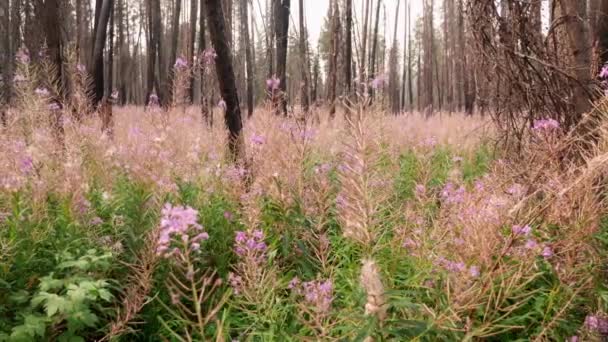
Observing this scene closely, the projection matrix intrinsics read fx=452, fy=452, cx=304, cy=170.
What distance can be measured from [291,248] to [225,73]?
2.36 m

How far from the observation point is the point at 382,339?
126 cm

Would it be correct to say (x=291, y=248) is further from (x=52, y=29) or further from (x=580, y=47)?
(x=52, y=29)

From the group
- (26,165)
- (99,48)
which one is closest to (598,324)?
(26,165)

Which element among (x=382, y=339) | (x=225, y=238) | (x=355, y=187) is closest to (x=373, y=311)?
(x=382, y=339)

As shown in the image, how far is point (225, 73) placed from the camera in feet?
14.2

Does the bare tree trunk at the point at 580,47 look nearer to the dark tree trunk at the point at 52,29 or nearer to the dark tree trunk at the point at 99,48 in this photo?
the dark tree trunk at the point at 52,29

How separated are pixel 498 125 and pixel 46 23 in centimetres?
453

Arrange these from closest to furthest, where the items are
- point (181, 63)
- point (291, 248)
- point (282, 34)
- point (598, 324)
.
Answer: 1. point (598, 324)
2. point (291, 248)
3. point (181, 63)
4. point (282, 34)

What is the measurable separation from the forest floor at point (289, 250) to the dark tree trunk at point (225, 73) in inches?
35.8

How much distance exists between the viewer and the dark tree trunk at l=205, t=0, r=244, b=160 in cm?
415

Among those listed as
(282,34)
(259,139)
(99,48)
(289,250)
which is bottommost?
(289,250)

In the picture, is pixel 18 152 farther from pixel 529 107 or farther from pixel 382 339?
pixel 529 107

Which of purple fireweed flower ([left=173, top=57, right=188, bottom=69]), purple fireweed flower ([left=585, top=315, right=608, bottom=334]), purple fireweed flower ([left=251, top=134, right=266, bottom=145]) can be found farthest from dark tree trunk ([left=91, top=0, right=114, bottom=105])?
purple fireweed flower ([left=585, top=315, right=608, bottom=334])

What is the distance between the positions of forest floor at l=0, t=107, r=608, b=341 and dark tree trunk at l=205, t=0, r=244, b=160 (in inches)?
35.8
